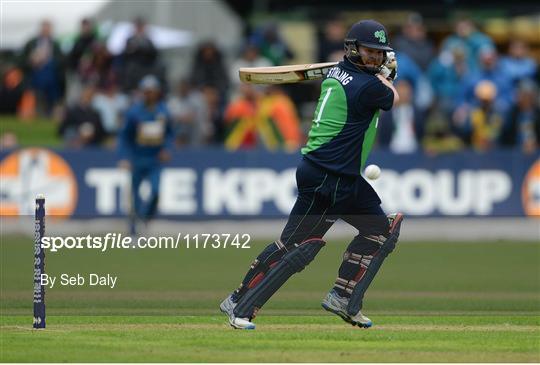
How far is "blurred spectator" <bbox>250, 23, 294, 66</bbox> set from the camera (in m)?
25.1

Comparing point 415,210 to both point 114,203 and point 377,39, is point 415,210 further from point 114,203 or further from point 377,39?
point 377,39

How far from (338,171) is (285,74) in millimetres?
1105

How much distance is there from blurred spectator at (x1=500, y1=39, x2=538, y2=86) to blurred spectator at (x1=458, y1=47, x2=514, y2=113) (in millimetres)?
206

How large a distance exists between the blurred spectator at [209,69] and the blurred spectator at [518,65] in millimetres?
5223

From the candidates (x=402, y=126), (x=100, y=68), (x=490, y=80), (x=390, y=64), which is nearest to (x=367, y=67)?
(x=390, y=64)

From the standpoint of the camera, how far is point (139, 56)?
83.2 ft

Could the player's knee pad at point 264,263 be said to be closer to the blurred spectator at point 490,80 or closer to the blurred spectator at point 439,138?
the blurred spectator at point 439,138

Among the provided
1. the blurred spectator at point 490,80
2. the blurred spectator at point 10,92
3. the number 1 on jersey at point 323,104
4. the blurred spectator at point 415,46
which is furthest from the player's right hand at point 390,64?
the blurred spectator at point 10,92

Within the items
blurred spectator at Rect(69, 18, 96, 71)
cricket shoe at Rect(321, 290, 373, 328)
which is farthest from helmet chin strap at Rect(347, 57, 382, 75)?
blurred spectator at Rect(69, 18, 96, 71)

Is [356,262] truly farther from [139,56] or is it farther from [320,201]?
[139,56]

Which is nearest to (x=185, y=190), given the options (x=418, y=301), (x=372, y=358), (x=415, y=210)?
(x=415, y=210)

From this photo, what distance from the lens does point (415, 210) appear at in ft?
75.5

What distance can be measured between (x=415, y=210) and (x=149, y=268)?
22.9 feet

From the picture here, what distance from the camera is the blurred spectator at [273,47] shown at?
25141 mm
